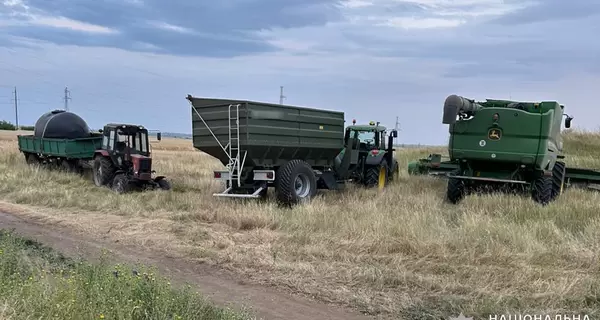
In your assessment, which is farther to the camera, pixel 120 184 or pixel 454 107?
pixel 120 184

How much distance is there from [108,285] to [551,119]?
1052cm

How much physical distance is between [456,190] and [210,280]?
812 centimetres

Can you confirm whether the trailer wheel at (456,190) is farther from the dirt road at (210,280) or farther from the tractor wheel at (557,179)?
the dirt road at (210,280)

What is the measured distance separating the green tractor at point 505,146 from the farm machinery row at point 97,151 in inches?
333

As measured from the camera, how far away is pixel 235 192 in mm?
12727

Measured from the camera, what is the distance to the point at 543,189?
1200 cm

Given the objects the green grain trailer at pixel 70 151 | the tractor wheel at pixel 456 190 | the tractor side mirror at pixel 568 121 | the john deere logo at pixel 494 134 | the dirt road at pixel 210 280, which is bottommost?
the dirt road at pixel 210 280

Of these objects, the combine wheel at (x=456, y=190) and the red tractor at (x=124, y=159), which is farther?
the red tractor at (x=124, y=159)

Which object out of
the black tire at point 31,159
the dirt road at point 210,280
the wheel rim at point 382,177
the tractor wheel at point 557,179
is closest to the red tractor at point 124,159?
the dirt road at point 210,280

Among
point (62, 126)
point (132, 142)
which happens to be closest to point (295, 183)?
point (132, 142)

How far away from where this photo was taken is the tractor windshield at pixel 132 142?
1661 centimetres

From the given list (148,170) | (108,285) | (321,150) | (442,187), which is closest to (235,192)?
(321,150)

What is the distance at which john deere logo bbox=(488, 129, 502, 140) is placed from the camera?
12078 millimetres

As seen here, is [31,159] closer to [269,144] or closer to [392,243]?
[269,144]
